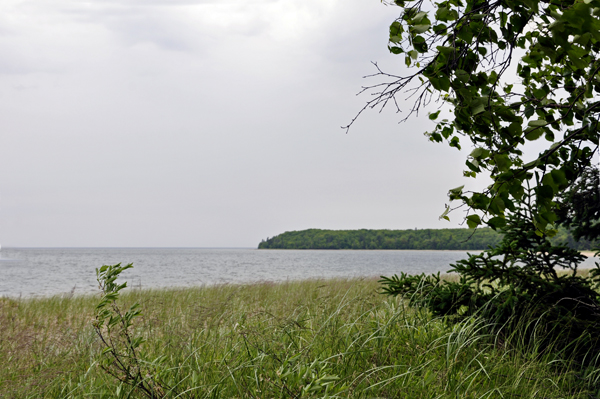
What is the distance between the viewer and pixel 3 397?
2928mm

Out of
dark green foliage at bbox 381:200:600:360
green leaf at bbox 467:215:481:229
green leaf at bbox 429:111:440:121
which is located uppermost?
green leaf at bbox 429:111:440:121

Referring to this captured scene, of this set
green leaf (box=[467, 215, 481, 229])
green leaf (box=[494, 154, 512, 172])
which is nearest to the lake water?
green leaf (box=[467, 215, 481, 229])

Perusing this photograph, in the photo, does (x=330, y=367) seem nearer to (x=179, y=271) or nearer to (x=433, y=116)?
(x=433, y=116)

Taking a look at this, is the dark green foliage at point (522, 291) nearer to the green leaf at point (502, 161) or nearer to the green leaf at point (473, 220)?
the green leaf at point (473, 220)

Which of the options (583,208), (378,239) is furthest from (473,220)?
(378,239)

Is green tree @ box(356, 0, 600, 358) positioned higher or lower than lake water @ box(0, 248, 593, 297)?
higher

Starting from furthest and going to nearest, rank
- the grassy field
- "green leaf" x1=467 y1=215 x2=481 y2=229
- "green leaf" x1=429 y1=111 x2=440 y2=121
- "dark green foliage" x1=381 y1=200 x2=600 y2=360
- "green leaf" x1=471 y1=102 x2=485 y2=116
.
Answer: "dark green foliage" x1=381 y1=200 x2=600 y2=360 → "green leaf" x1=429 y1=111 x2=440 y2=121 → the grassy field → "green leaf" x1=467 y1=215 x2=481 y2=229 → "green leaf" x1=471 y1=102 x2=485 y2=116

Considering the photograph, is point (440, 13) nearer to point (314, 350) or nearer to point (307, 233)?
point (314, 350)

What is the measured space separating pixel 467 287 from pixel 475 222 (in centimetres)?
253

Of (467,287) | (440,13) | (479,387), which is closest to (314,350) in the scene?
(479,387)

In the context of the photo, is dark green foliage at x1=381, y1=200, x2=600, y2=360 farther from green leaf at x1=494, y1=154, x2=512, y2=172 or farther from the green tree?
green leaf at x1=494, y1=154, x2=512, y2=172

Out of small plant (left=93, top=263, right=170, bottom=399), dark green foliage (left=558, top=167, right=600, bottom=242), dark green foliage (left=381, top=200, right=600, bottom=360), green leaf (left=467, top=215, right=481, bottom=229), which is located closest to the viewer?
green leaf (left=467, top=215, right=481, bottom=229)

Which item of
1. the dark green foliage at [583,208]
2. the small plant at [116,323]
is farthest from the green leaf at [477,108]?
the dark green foliage at [583,208]

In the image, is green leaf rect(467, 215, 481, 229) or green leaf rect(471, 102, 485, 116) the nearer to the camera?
green leaf rect(471, 102, 485, 116)
